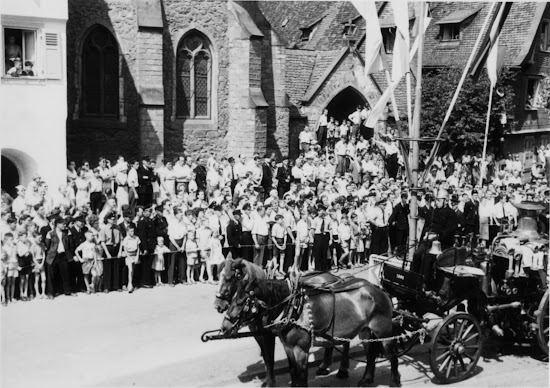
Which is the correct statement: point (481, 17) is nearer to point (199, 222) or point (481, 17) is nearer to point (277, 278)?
point (199, 222)

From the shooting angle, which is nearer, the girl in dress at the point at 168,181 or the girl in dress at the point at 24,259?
the girl in dress at the point at 24,259

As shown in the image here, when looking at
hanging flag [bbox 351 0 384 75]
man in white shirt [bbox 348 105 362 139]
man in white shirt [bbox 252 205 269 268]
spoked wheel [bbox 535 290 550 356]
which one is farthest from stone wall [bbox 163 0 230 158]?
spoked wheel [bbox 535 290 550 356]

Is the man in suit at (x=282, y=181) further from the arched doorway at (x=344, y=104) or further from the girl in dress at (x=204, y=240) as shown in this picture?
the arched doorway at (x=344, y=104)

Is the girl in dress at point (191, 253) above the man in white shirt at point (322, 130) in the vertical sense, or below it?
below

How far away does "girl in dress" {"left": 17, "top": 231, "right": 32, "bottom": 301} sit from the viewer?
15.4 m

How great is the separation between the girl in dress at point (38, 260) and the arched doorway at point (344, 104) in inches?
842

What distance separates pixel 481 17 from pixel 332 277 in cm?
2935

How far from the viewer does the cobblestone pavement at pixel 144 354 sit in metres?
11.5

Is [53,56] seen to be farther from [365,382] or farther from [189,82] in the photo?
[365,382]

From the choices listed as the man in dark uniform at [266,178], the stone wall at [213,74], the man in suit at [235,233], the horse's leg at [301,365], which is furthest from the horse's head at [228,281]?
the stone wall at [213,74]

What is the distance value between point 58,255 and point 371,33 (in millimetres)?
8156

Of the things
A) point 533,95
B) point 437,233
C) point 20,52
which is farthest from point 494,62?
point 533,95

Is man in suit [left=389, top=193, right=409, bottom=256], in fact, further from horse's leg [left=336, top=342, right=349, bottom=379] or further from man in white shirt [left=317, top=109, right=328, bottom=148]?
man in white shirt [left=317, top=109, right=328, bottom=148]

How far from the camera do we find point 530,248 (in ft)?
39.3
